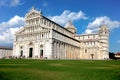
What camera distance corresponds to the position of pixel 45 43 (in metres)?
67.2

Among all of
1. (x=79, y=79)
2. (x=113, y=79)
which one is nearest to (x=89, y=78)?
(x=79, y=79)

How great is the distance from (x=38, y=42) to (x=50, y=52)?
25.6ft

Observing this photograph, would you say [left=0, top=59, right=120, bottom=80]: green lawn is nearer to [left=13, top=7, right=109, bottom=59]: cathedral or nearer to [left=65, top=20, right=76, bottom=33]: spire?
[left=13, top=7, right=109, bottom=59]: cathedral

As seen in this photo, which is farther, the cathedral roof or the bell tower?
the cathedral roof

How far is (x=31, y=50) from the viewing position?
73.1 meters

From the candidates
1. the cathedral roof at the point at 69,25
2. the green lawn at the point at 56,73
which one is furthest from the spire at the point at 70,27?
the green lawn at the point at 56,73

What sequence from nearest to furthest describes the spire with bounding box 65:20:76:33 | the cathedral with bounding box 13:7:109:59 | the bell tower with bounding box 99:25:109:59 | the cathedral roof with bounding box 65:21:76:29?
the cathedral with bounding box 13:7:109:59 < the bell tower with bounding box 99:25:109:59 < the spire with bounding box 65:20:76:33 < the cathedral roof with bounding box 65:21:76:29

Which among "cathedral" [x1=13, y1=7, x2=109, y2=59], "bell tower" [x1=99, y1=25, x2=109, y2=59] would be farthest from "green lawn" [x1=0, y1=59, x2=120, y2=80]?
"bell tower" [x1=99, y1=25, x2=109, y2=59]

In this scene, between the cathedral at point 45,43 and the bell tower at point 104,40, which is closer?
the cathedral at point 45,43

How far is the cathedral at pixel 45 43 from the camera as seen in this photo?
66762 mm

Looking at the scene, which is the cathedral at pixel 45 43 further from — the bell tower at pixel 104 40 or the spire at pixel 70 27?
the spire at pixel 70 27

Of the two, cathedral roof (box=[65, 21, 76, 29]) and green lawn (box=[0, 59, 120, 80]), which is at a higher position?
cathedral roof (box=[65, 21, 76, 29])

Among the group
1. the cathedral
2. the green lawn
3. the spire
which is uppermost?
the spire

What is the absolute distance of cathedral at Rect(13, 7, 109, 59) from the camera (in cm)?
6676
